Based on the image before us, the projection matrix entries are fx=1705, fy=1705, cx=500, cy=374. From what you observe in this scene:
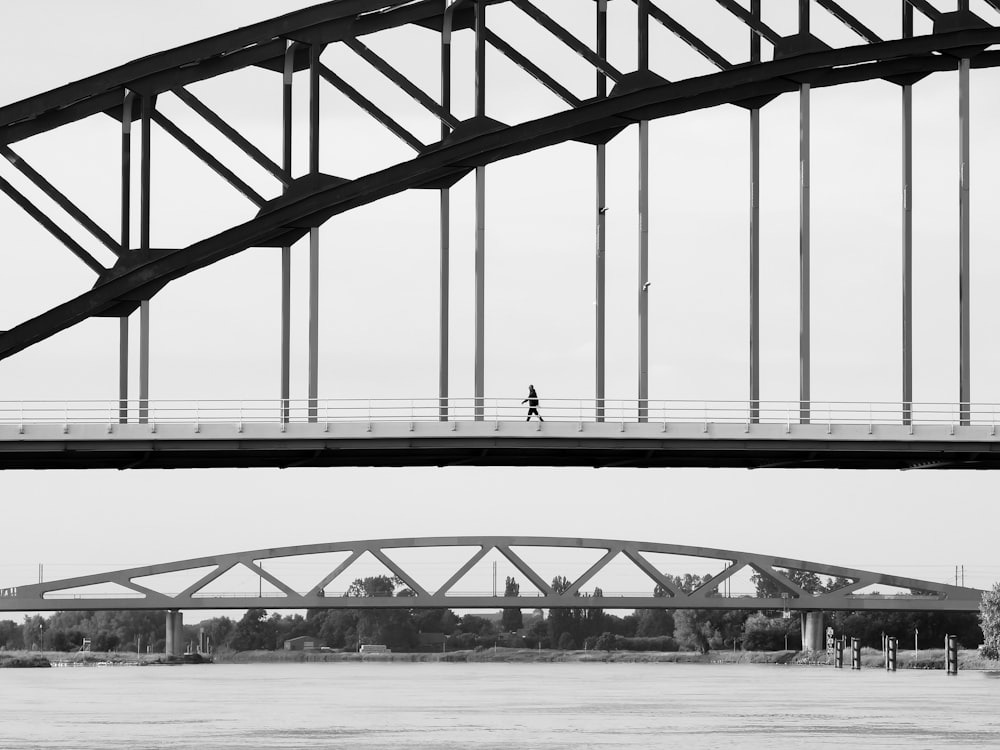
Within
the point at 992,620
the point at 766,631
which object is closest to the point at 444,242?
the point at 992,620

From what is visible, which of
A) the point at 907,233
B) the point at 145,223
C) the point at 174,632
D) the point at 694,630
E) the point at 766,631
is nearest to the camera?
the point at 145,223

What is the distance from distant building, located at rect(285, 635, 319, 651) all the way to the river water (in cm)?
3986

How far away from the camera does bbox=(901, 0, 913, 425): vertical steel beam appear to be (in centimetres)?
4194

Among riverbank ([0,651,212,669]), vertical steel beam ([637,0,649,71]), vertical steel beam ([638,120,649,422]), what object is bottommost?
riverbank ([0,651,212,669])

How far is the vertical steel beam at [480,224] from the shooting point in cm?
4034

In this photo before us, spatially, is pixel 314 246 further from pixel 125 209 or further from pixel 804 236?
pixel 804 236

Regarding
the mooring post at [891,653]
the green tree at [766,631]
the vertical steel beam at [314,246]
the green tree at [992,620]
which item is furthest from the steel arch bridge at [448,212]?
the green tree at [766,631]

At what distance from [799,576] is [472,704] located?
291 ft

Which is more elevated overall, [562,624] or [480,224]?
[480,224]

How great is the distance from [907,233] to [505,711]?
22984 mm

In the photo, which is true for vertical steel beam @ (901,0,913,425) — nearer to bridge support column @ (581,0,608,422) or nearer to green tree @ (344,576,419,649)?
bridge support column @ (581,0,608,422)

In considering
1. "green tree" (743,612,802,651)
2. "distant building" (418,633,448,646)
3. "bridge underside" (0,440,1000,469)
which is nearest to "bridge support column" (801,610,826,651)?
"green tree" (743,612,802,651)

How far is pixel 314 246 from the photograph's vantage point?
42.0 metres

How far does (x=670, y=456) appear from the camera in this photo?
39000 millimetres
